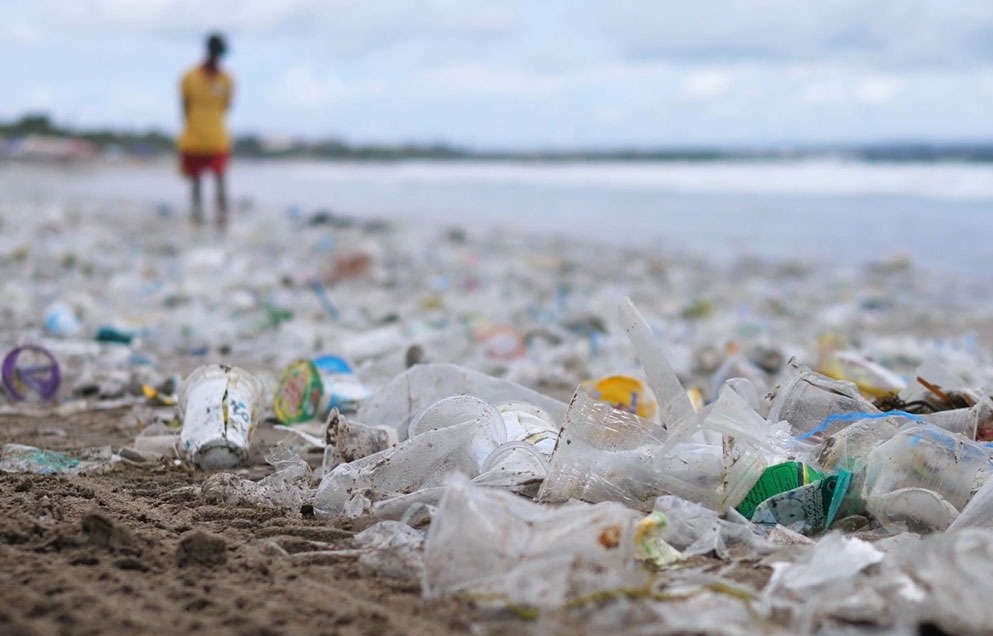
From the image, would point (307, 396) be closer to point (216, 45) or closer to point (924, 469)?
point (924, 469)

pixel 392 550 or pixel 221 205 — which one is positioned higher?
pixel 221 205

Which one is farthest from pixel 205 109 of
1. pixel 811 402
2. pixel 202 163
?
pixel 811 402

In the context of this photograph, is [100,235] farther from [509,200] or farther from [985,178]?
[985,178]

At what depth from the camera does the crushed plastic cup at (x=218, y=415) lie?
245 cm

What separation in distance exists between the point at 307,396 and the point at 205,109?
6431 mm

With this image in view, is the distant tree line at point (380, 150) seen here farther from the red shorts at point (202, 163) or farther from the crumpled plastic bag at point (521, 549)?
the crumpled plastic bag at point (521, 549)

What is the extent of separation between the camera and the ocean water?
11125 mm

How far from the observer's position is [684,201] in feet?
57.9

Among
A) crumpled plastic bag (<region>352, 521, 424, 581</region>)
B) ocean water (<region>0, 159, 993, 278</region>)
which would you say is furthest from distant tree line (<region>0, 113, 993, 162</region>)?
crumpled plastic bag (<region>352, 521, 424, 581</region>)

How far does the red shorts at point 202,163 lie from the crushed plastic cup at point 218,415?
21.7ft

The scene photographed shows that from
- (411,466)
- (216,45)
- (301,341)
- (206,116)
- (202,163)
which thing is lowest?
(301,341)

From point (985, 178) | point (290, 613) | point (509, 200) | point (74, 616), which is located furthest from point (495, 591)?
point (985, 178)

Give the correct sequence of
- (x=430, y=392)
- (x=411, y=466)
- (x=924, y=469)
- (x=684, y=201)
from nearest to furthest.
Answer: (x=924, y=469) → (x=411, y=466) → (x=430, y=392) → (x=684, y=201)

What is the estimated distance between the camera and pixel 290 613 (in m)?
1.57
